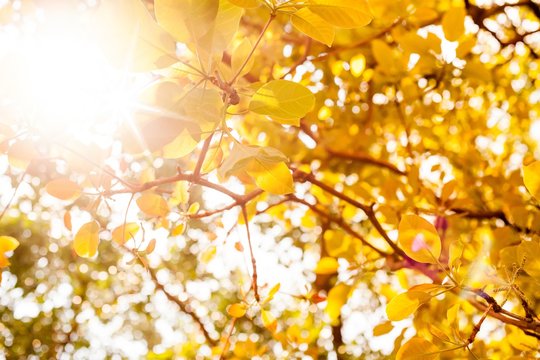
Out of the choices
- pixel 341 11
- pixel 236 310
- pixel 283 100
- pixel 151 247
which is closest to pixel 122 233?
pixel 151 247

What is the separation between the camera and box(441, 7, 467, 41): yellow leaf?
118 centimetres

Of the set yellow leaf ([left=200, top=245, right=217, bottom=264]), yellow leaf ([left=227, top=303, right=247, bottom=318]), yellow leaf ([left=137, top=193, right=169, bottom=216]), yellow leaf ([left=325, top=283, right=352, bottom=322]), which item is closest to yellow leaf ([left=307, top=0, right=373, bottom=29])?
yellow leaf ([left=137, top=193, right=169, bottom=216])

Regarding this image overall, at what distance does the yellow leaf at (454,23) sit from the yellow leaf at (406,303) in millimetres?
765

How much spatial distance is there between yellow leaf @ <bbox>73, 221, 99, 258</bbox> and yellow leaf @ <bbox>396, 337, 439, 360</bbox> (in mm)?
598

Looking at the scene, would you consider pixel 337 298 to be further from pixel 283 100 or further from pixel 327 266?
pixel 283 100

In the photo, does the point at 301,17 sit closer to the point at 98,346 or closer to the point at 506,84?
the point at 506,84

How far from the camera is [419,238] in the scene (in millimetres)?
698

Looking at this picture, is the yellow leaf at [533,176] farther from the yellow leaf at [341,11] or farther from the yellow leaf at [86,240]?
the yellow leaf at [86,240]

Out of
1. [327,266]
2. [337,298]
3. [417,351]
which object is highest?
[417,351]

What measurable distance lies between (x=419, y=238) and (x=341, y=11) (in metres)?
0.34

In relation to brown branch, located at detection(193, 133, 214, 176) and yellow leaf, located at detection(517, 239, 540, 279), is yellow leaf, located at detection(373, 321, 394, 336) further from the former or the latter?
brown branch, located at detection(193, 133, 214, 176)

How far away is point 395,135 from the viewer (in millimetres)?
2598

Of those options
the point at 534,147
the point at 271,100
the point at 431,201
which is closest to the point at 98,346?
the point at 431,201

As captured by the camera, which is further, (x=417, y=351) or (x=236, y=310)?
(x=236, y=310)
